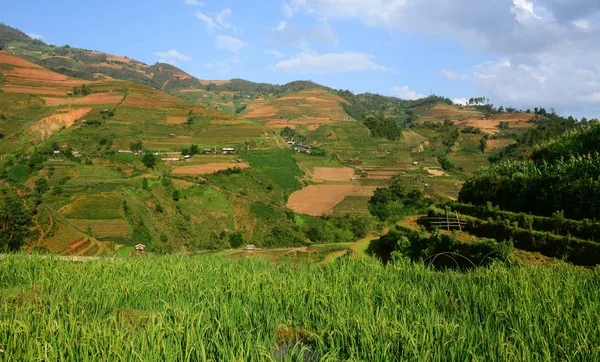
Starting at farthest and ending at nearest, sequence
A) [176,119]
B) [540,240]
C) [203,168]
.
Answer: [176,119]
[203,168]
[540,240]

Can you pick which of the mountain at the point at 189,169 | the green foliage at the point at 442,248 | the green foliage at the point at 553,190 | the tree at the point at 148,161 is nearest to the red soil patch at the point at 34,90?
the mountain at the point at 189,169

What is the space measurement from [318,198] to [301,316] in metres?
45.1

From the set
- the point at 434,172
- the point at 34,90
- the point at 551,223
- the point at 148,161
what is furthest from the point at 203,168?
the point at 551,223

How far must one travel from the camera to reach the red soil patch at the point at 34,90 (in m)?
60.2

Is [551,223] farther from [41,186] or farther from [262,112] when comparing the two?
[262,112]

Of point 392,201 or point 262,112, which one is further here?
point 262,112

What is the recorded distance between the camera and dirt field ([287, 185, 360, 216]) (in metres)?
46.7

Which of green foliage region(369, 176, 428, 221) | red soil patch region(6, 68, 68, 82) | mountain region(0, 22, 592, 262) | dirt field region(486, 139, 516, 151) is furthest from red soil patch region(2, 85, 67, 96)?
dirt field region(486, 139, 516, 151)

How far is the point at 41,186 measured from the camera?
33.2 metres

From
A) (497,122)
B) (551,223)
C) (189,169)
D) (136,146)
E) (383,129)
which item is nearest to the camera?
(551,223)

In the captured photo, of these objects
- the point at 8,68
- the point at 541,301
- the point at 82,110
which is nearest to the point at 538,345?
the point at 541,301

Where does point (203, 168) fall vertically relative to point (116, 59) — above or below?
below

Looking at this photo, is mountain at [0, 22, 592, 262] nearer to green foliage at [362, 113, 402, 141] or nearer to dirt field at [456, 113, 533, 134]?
green foliage at [362, 113, 402, 141]

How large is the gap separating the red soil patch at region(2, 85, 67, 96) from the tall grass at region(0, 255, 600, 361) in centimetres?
6484
